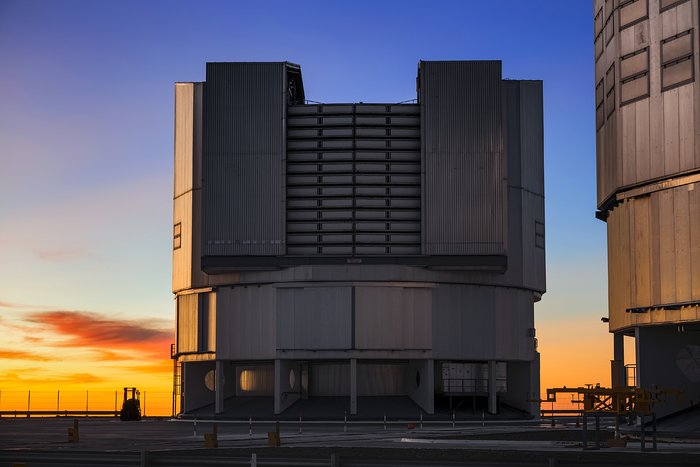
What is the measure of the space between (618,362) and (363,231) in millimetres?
25500

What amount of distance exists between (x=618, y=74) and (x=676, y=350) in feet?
60.9

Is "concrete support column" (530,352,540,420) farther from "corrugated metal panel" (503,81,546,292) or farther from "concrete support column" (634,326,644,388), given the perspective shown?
"concrete support column" (634,326,644,388)

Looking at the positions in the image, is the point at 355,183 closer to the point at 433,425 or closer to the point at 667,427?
the point at 433,425

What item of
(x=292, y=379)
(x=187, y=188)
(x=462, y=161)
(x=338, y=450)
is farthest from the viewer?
(x=187, y=188)

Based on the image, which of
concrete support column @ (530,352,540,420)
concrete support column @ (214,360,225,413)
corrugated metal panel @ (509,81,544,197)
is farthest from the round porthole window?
corrugated metal panel @ (509,81,544,197)

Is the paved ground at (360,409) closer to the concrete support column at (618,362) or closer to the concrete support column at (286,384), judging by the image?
the concrete support column at (286,384)

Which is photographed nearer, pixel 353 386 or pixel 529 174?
pixel 353 386

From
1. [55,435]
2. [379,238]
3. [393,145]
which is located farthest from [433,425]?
[55,435]

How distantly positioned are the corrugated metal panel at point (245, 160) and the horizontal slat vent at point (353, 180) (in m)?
1.53

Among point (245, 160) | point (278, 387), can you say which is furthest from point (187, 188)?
point (278, 387)

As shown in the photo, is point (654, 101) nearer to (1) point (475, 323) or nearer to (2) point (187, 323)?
(1) point (475, 323)

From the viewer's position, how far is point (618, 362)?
3044 inches

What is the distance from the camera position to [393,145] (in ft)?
310

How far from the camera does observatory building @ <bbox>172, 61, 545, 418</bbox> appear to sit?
91.7 metres
